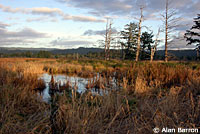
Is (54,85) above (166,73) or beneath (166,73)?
beneath

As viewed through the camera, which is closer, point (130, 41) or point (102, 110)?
point (102, 110)

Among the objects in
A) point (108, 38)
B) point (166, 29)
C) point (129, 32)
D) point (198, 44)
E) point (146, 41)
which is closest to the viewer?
point (166, 29)

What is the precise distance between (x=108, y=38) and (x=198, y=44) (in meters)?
18.4

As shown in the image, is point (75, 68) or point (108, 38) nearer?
point (75, 68)

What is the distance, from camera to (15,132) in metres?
2.69

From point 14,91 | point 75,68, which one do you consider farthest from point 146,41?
point 14,91

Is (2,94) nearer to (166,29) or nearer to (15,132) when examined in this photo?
(15,132)

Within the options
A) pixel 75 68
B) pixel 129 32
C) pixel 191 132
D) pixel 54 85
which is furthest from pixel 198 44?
pixel 191 132

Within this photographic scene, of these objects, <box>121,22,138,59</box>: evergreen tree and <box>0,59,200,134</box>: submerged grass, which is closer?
<box>0,59,200,134</box>: submerged grass

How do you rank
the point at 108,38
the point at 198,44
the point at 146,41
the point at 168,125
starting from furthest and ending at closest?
the point at 146,41 → the point at 108,38 → the point at 198,44 → the point at 168,125

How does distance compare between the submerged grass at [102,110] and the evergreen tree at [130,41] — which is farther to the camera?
the evergreen tree at [130,41]

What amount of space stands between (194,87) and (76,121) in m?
4.90

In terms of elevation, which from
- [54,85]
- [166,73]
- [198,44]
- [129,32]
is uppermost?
[129,32]

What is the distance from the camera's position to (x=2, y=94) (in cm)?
479
